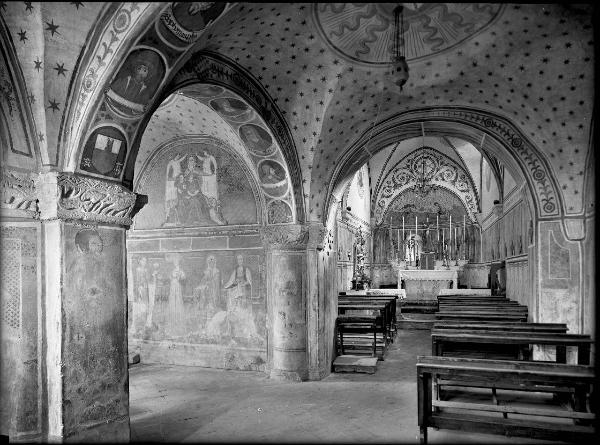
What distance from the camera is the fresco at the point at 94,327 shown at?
470 cm

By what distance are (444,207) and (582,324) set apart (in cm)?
1435

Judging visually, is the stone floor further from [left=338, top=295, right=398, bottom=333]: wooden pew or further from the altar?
the altar

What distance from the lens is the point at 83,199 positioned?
4.82m

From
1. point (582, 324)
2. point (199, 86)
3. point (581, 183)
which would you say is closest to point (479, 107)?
point (581, 183)

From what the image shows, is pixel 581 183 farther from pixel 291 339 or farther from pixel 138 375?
pixel 138 375

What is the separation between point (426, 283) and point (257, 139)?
1392cm

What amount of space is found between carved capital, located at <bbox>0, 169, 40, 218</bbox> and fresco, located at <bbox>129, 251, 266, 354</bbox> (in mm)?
5919

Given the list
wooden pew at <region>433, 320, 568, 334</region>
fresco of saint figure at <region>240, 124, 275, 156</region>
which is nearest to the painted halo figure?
fresco of saint figure at <region>240, 124, 275, 156</region>

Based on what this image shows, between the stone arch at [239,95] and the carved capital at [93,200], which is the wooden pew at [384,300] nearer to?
the stone arch at [239,95]

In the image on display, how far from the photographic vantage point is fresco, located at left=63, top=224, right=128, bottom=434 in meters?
4.70

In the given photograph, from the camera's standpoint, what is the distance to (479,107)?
9.17m

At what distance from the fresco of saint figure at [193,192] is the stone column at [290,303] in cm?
186

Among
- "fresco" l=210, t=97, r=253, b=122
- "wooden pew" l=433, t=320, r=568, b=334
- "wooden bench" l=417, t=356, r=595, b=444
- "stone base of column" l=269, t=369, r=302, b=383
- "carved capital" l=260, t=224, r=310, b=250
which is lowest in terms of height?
"stone base of column" l=269, t=369, r=302, b=383

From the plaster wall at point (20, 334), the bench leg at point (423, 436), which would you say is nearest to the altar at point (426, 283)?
the bench leg at point (423, 436)
